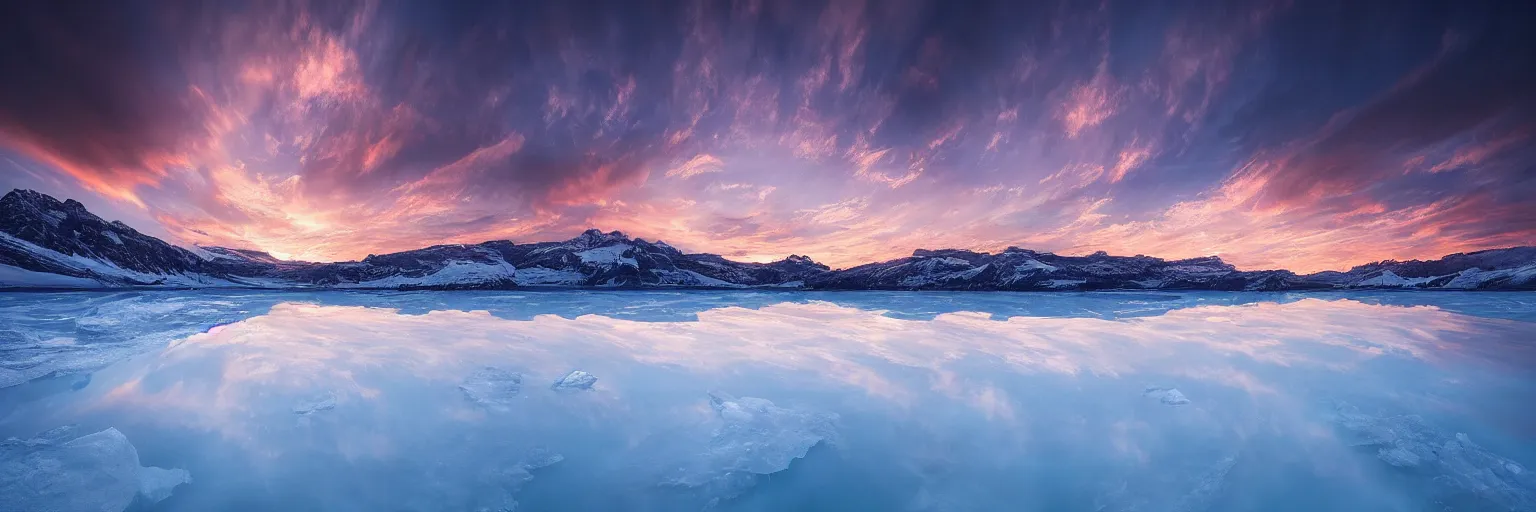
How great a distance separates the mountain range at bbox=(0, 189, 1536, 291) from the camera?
305 ft

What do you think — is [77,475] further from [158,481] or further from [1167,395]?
[1167,395]

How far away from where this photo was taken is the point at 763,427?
841 centimetres

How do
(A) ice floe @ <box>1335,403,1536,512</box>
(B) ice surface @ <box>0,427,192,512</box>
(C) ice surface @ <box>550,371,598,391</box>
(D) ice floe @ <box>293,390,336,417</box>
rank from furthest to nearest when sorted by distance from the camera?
(C) ice surface @ <box>550,371,598,391</box>, (D) ice floe @ <box>293,390,336,417</box>, (A) ice floe @ <box>1335,403,1536,512</box>, (B) ice surface @ <box>0,427,192,512</box>

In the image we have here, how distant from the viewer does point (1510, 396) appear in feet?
33.6

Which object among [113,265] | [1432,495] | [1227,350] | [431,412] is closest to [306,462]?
[431,412]

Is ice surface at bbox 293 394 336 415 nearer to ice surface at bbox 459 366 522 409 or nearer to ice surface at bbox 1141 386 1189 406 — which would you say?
ice surface at bbox 459 366 522 409

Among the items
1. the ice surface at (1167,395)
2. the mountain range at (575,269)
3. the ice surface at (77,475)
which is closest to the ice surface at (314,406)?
the ice surface at (77,475)

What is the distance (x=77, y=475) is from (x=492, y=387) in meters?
5.37

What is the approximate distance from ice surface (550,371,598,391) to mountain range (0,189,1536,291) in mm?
102705

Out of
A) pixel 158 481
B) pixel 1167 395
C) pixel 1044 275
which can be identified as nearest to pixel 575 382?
pixel 158 481

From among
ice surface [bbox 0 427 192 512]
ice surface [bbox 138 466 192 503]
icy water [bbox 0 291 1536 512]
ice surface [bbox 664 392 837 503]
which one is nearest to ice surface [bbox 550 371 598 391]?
icy water [bbox 0 291 1536 512]

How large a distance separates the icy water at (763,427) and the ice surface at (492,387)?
0.26 ft

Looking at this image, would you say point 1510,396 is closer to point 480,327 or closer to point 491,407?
point 491,407

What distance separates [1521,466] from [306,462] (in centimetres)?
1706
